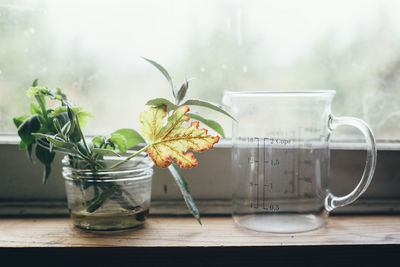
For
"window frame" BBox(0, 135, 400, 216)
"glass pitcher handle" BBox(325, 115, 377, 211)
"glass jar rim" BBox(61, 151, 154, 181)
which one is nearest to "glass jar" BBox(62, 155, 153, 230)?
"glass jar rim" BBox(61, 151, 154, 181)

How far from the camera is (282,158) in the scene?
0.65m

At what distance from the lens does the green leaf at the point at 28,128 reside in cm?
60

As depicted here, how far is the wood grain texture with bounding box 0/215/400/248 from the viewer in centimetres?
59

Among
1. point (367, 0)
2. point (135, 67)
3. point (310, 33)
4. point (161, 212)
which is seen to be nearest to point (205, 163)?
point (161, 212)

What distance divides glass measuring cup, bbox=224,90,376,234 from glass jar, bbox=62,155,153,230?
19 centimetres

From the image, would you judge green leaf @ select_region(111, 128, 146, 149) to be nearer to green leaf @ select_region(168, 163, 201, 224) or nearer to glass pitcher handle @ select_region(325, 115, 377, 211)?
green leaf @ select_region(168, 163, 201, 224)

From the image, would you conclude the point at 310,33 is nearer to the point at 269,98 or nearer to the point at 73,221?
the point at 269,98

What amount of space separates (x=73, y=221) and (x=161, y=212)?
18 cm

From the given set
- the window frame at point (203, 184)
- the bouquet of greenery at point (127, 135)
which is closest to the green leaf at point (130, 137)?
the bouquet of greenery at point (127, 135)

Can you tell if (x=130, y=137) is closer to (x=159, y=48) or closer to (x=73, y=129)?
(x=73, y=129)

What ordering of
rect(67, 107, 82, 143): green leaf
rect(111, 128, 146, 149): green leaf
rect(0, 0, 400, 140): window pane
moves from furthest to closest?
rect(0, 0, 400, 140): window pane < rect(111, 128, 146, 149): green leaf < rect(67, 107, 82, 143): green leaf

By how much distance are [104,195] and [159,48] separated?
0.35 metres

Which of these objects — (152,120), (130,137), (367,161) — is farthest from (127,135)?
(367,161)

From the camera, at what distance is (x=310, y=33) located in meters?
0.81
